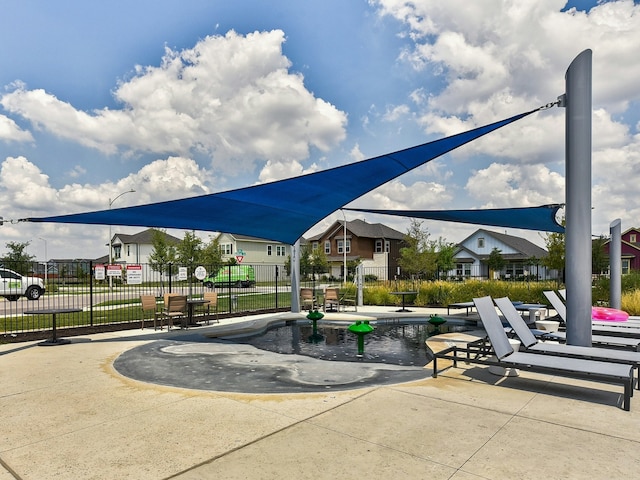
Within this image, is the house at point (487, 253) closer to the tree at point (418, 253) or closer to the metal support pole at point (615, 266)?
the tree at point (418, 253)

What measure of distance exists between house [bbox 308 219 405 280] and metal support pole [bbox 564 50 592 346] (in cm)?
4300

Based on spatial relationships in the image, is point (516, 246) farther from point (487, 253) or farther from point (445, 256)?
point (445, 256)

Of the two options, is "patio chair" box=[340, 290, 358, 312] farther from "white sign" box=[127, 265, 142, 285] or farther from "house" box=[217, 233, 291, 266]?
"house" box=[217, 233, 291, 266]

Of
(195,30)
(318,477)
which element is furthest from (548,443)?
(195,30)

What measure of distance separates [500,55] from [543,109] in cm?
303

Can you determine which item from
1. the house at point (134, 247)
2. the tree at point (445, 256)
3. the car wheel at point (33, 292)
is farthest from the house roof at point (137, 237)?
the tree at point (445, 256)

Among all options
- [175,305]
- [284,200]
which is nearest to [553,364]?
[284,200]

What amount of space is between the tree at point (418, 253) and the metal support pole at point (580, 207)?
77.8ft

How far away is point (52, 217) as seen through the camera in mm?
7629

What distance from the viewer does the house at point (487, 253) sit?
4962cm

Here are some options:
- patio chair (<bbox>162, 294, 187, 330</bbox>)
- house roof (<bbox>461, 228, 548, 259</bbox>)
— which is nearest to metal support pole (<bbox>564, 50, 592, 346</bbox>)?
patio chair (<bbox>162, 294, 187, 330</bbox>)

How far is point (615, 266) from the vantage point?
35.6 feet

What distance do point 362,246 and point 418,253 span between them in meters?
21.9

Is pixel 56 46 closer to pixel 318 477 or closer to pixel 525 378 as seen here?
pixel 318 477
